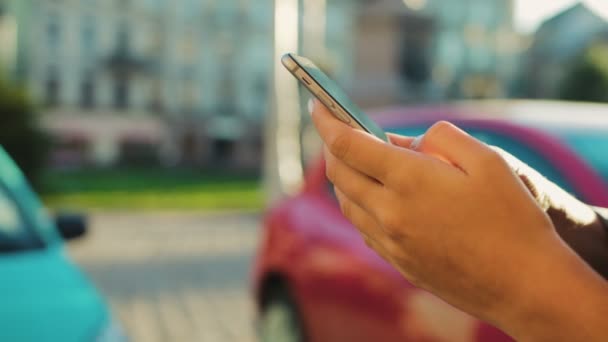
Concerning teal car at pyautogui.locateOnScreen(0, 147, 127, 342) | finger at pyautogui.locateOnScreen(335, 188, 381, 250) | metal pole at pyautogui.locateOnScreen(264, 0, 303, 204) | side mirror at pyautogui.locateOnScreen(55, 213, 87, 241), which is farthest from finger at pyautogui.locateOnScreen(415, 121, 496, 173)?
metal pole at pyautogui.locateOnScreen(264, 0, 303, 204)

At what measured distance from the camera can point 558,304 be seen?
1.07 meters

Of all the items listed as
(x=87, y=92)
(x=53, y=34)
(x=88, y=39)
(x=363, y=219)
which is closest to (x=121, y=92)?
(x=87, y=92)

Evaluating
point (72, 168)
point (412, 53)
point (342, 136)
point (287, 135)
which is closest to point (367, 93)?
point (412, 53)

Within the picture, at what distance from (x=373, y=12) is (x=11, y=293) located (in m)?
37.0

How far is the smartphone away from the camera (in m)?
1.19

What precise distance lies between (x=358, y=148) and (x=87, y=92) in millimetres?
56646

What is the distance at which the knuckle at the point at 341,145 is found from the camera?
3.76ft

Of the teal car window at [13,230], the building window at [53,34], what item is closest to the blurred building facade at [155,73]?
the building window at [53,34]

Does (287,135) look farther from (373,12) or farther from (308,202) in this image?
(373,12)

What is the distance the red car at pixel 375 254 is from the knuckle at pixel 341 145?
134 centimetres

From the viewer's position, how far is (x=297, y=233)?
423 cm

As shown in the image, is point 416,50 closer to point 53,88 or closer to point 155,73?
point 155,73

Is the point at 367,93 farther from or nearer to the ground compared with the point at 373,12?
nearer to the ground

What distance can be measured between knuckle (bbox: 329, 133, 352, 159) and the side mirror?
2928 mm
